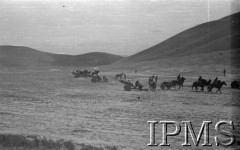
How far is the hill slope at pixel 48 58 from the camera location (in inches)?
5223

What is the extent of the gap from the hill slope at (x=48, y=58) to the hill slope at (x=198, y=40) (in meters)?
47.2

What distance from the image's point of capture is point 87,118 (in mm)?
14367

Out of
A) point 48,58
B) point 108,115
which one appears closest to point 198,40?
point 108,115

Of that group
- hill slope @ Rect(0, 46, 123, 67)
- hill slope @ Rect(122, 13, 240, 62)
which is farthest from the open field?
hill slope @ Rect(0, 46, 123, 67)

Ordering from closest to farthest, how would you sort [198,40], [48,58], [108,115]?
[108,115]
[198,40]
[48,58]

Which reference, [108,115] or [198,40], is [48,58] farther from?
[108,115]

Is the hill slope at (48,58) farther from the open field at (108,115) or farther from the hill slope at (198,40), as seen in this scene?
the open field at (108,115)

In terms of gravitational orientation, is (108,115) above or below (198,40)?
below

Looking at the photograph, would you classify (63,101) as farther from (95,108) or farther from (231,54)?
(231,54)

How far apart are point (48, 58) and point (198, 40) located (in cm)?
8471

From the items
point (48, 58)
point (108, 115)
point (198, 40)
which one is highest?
point (198, 40)

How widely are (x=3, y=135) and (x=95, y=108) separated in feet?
22.7

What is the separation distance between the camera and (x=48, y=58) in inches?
6048

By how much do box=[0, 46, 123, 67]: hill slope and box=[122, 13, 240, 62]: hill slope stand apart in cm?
4720
